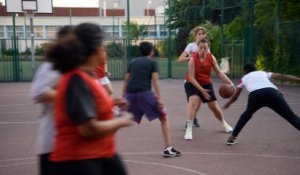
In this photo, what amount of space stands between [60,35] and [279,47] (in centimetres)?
1714

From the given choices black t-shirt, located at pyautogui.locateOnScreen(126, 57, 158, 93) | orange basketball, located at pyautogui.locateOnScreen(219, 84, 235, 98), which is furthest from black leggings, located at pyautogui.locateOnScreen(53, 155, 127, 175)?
orange basketball, located at pyautogui.locateOnScreen(219, 84, 235, 98)

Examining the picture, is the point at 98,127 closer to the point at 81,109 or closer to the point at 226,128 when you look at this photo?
the point at 81,109

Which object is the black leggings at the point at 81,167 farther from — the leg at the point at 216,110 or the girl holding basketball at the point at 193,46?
the leg at the point at 216,110

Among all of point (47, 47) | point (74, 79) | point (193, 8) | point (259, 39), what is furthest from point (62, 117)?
point (193, 8)

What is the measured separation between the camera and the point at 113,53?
26.0 m

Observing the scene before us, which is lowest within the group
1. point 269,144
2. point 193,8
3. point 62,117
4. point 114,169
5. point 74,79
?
point 269,144

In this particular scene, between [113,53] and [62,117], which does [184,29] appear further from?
[62,117]

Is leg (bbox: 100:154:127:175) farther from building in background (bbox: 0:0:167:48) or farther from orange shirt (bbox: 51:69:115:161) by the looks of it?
building in background (bbox: 0:0:167:48)

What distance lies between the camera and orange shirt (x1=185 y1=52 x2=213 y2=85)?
820 centimetres

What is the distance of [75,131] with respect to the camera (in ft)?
9.37

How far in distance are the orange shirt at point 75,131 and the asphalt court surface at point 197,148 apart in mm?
3189

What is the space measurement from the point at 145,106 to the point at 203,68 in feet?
5.97

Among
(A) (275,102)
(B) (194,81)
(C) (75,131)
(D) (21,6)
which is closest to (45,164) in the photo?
(C) (75,131)

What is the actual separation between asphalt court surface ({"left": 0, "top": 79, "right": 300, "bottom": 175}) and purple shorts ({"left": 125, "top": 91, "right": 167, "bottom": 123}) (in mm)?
633
